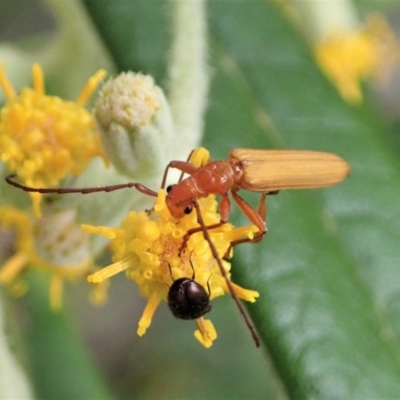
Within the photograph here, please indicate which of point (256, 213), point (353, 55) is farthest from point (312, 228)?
point (353, 55)

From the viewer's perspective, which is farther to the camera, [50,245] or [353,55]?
[353,55]

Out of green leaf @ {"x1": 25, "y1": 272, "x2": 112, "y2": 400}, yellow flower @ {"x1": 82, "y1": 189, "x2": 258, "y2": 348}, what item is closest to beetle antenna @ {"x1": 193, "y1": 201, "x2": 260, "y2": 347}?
yellow flower @ {"x1": 82, "y1": 189, "x2": 258, "y2": 348}

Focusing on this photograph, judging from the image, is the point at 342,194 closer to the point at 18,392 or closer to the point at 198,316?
the point at 198,316

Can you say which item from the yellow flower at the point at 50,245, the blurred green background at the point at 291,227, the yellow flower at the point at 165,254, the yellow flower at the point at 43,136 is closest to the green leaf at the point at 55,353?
the blurred green background at the point at 291,227

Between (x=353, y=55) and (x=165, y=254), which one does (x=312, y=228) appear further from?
(x=353, y=55)

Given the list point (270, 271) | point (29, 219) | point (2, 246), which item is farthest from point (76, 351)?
point (270, 271)
